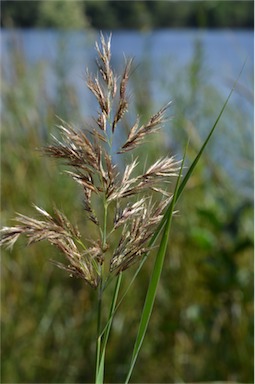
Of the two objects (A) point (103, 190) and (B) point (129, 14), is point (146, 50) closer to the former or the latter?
(B) point (129, 14)

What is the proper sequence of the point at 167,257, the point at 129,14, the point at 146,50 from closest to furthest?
1. the point at 167,257
2. the point at 146,50
3. the point at 129,14

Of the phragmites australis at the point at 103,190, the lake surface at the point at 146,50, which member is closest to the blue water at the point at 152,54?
the lake surface at the point at 146,50

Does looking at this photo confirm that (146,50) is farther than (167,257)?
Yes

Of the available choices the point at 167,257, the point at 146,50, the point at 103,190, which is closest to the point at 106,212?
the point at 103,190

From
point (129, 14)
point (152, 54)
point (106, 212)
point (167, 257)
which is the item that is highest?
point (129, 14)

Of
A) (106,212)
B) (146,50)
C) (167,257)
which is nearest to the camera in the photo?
(106,212)

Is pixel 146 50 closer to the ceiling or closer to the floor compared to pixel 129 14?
closer to the floor

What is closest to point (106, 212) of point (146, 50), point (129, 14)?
point (146, 50)
